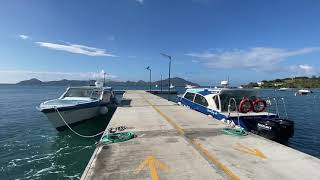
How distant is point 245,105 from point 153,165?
10549 mm

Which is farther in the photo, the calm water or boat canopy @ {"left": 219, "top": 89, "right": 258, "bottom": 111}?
boat canopy @ {"left": 219, "top": 89, "right": 258, "bottom": 111}

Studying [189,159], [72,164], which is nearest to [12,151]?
[72,164]

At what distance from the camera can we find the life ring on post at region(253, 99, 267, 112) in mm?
16225

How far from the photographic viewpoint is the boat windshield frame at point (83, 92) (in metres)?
21.0

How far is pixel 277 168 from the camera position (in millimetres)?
7012

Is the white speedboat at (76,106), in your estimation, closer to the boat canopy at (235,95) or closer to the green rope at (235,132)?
the boat canopy at (235,95)

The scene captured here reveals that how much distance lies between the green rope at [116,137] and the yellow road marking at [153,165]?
7.68 feet

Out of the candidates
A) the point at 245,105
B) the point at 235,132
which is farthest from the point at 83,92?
the point at 235,132

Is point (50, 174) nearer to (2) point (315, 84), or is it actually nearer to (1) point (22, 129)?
(1) point (22, 129)

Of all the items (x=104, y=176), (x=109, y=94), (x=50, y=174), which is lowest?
(x=50, y=174)

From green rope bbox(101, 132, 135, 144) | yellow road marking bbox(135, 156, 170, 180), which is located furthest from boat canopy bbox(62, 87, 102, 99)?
yellow road marking bbox(135, 156, 170, 180)

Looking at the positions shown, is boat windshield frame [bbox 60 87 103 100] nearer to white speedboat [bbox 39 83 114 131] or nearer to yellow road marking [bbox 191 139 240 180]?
white speedboat [bbox 39 83 114 131]

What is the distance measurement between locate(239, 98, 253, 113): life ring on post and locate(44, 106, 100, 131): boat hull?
1033 centimetres

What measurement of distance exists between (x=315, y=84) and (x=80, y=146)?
8097 inches
